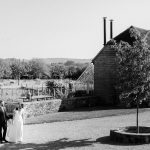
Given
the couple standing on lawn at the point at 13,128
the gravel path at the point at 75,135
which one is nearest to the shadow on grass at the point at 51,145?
the gravel path at the point at 75,135

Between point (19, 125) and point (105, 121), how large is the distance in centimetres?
801

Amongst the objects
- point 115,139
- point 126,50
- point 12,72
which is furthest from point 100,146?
point 12,72

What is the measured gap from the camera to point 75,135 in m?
18.1

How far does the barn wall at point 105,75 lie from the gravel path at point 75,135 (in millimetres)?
10418

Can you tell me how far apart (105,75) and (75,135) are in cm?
1847

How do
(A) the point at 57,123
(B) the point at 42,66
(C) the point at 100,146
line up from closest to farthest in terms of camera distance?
1. (C) the point at 100,146
2. (A) the point at 57,123
3. (B) the point at 42,66

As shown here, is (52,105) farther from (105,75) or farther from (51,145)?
(51,145)

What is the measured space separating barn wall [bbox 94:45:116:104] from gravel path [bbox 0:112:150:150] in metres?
10.4

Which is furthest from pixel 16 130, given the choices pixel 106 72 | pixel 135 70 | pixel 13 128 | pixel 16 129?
pixel 106 72

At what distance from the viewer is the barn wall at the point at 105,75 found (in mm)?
35406

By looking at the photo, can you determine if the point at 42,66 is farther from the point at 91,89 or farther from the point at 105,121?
the point at 105,121

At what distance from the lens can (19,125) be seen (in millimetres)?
16703

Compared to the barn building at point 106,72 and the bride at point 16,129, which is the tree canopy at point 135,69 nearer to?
the bride at point 16,129

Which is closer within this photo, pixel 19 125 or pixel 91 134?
pixel 19 125
